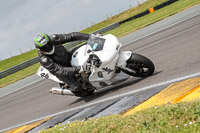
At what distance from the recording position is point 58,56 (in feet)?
26.0

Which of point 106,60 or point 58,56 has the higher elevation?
point 58,56

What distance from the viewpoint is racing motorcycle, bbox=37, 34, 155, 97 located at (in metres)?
7.36

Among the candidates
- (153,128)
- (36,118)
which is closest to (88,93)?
(36,118)

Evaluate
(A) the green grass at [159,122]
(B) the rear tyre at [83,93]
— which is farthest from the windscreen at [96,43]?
(A) the green grass at [159,122]

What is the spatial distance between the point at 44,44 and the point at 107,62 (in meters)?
1.46

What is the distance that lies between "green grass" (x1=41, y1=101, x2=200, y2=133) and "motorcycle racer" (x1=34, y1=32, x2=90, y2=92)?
2922 mm

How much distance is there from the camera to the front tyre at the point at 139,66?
285 inches

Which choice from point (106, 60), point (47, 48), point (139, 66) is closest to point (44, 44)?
point (47, 48)

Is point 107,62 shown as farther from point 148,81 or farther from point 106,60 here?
point 148,81

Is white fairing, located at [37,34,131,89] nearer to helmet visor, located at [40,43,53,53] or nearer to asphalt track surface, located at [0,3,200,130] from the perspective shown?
asphalt track surface, located at [0,3,200,130]

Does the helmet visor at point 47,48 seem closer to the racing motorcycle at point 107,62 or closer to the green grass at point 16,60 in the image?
the racing motorcycle at point 107,62

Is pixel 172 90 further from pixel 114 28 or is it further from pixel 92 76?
pixel 114 28

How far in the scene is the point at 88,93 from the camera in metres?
8.75

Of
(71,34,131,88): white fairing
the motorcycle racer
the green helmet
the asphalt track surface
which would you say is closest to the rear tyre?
the asphalt track surface
